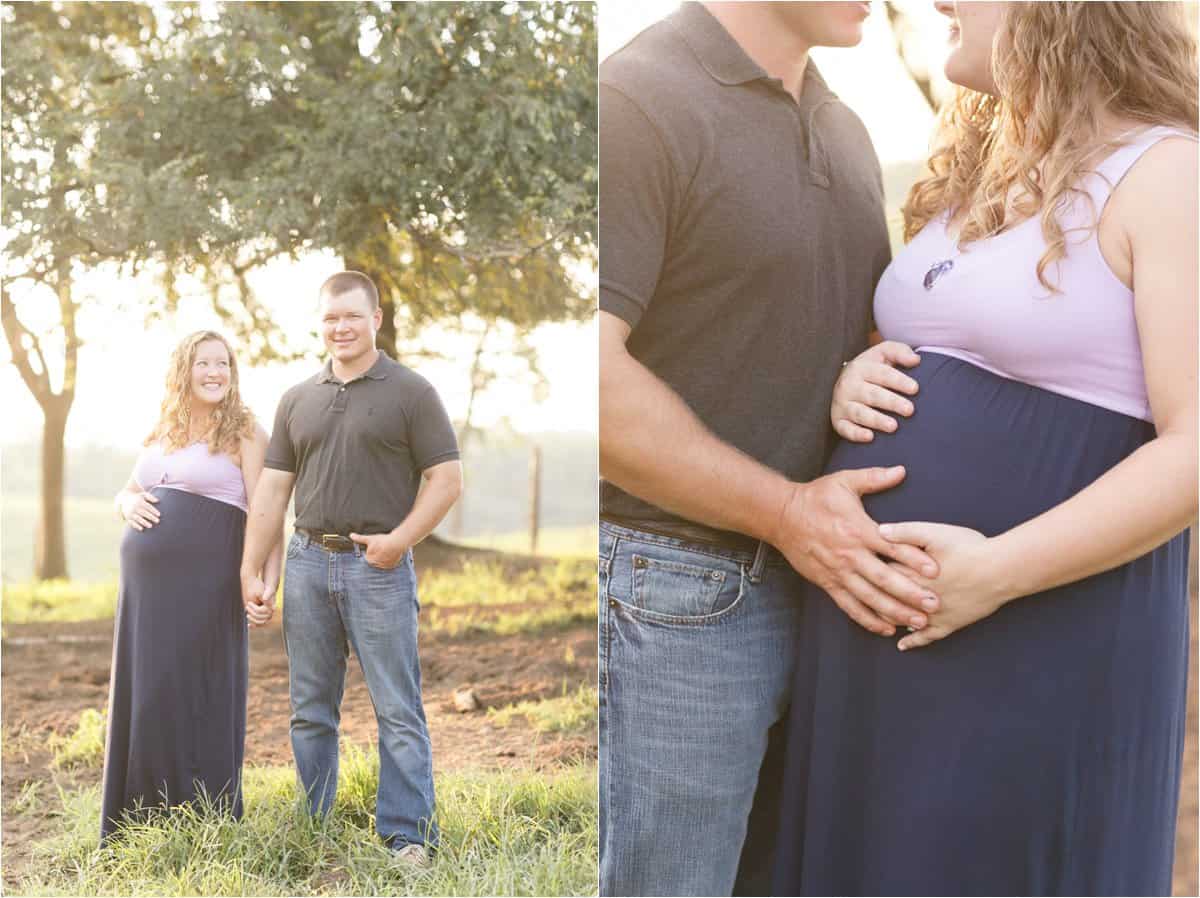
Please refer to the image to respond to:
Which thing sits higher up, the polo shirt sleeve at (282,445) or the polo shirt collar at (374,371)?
the polo shirt collar at (374,371)

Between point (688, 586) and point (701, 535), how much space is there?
10 cm

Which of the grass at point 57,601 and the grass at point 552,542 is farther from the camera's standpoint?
the grass at point 552,542

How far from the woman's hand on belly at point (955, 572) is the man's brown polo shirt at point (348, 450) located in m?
1.09

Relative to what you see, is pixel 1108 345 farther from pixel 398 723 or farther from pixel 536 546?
pixel 398 723

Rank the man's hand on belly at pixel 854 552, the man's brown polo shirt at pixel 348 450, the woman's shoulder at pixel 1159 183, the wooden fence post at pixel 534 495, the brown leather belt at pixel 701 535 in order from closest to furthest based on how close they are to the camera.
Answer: the woman's shoulder at pixel 1159 183, the man's hand on belly at pixel 854 552, the brown leather belt at pixel 701 535, the man's brown polo shirt at pixel 348 450, the wooden fence post at pixel 534 495

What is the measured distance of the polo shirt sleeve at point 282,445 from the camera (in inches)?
97.5

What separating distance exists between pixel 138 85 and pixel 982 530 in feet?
6.73

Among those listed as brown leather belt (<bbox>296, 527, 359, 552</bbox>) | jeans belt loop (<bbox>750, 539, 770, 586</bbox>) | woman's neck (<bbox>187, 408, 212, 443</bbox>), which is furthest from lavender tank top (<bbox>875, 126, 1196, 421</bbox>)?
woman's neck (<bbox>187, 408, 212, 443</bbox>)

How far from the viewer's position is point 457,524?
2.60 meters

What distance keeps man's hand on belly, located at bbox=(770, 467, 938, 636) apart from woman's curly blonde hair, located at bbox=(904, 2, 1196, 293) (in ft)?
1.57

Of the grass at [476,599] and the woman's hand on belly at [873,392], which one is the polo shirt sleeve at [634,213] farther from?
the grass at [476,599]

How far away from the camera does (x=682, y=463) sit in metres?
1.99

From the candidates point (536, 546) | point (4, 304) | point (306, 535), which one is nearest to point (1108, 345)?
point (536, 546)

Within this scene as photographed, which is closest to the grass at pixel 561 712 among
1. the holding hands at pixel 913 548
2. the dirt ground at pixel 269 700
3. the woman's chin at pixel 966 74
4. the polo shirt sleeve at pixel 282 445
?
the dirt ground at pixel 269 700
